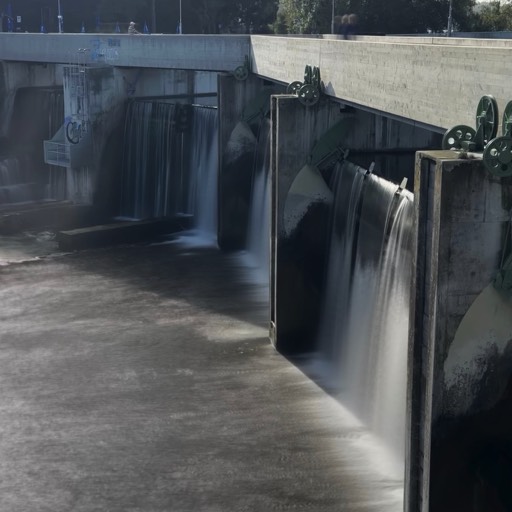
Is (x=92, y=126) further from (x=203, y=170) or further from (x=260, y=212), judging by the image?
(x=260, y=212)

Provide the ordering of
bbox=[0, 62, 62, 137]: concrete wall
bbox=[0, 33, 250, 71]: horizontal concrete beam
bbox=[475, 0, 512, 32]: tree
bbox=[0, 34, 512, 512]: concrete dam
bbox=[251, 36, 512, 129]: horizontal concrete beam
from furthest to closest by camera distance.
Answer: bbox=[0, 62, 62, 137]: concrete wall < bbox=[475, 0, 512, 32]: tree < bbox=[0, 33, 250, 71]: horizontal concrete beam < bbox=[251, 36, 512, 129]: horizontal concrete beam < bbox=[0, 34, 512, 512]: concrete dam

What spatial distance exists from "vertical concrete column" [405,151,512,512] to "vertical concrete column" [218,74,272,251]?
21530mm

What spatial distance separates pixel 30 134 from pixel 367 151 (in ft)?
91.7

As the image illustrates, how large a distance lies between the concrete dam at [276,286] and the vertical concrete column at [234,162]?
84mm

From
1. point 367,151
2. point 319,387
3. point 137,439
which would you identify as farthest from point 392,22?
point 137,439

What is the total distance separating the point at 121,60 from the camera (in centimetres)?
4431

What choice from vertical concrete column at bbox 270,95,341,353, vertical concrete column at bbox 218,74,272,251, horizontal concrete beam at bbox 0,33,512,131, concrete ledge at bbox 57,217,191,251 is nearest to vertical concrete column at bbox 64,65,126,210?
horizontal concrete beam at bbox 0,33,512,131

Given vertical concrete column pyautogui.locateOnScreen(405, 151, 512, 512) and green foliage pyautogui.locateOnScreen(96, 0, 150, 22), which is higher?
green foliage pyautogui.locateOnScreen(96, 0, 150, 22)

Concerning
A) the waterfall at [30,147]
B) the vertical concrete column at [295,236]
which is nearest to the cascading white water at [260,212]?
the vertical concrete column at [295,236]

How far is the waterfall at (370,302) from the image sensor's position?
2075cm

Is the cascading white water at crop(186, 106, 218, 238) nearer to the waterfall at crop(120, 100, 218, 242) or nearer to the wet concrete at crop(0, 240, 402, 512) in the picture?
the waterfall at crop(120, 100, 218, 242)

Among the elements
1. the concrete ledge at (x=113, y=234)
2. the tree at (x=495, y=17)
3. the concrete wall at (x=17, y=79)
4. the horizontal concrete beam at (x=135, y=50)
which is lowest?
the concrete ledge at (x=113, y=234)

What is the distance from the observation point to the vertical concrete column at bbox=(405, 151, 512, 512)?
1453 cm

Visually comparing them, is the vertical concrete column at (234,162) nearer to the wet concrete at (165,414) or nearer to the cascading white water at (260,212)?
the cascading white water at (260,212)
